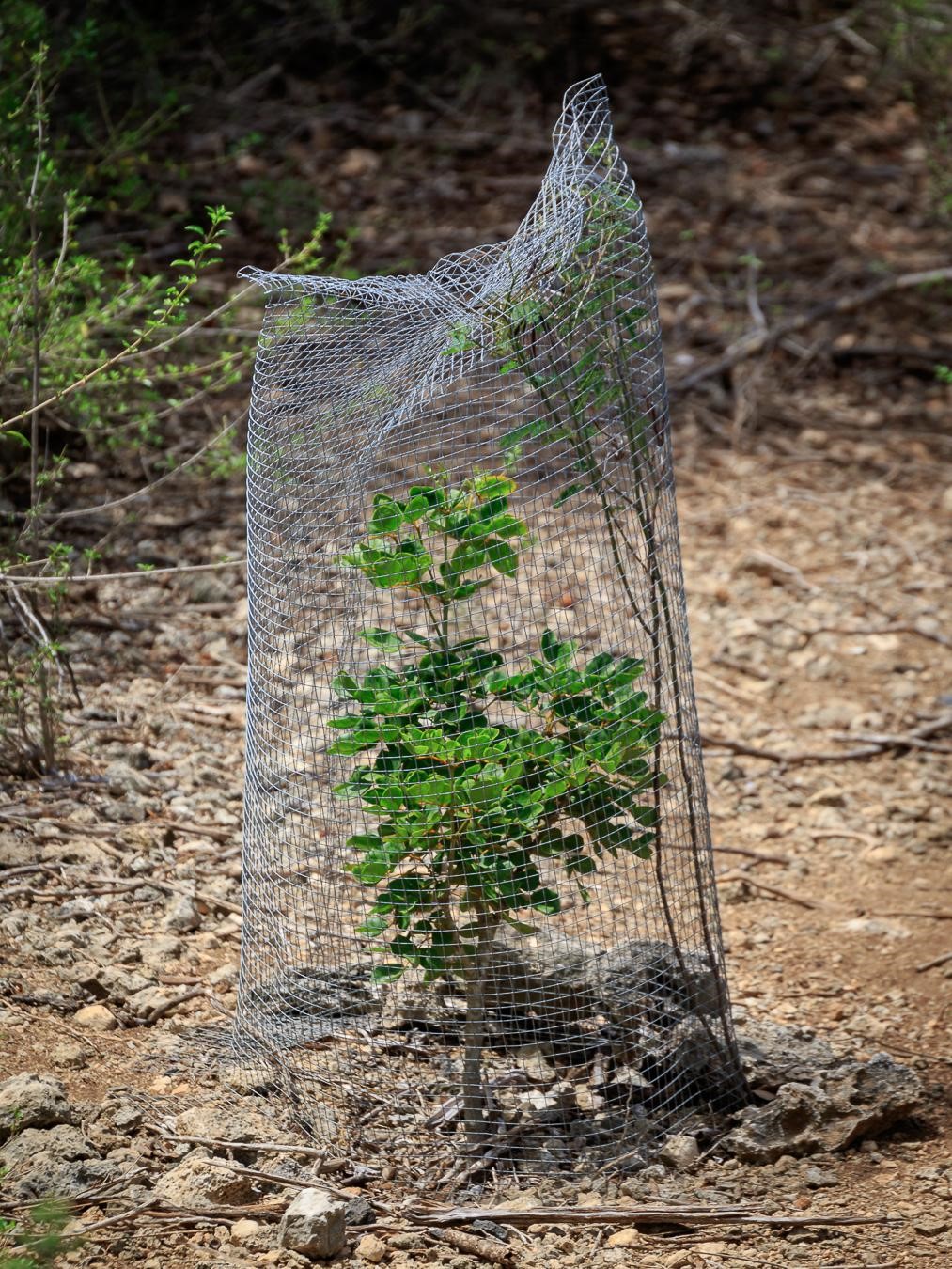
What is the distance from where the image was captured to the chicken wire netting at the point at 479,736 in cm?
242

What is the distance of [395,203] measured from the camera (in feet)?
25.3

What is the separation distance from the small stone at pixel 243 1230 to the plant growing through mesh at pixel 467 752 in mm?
474

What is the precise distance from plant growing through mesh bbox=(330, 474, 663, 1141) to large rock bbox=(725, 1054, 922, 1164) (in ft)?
1.95

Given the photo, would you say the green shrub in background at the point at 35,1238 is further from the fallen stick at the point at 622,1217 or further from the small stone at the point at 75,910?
the small stone at the point at 75,910

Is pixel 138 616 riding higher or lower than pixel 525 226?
lower

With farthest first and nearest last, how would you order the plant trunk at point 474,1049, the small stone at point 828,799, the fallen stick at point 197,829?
the small stone at point 828,799 → the fallen stick at point 197,829 → the plant trunk at point 474,1049

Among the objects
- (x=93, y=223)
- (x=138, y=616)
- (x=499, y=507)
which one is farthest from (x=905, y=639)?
(x=93, y=223)

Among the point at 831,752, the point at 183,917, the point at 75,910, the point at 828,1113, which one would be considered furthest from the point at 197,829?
the point at 831,752

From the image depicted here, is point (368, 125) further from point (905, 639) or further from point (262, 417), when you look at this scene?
point (262, 417)

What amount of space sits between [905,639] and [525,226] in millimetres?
3137

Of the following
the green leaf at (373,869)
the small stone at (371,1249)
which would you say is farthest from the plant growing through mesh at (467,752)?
the small stone at (371,1249)

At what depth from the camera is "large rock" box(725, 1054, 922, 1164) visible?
2605 millimetres

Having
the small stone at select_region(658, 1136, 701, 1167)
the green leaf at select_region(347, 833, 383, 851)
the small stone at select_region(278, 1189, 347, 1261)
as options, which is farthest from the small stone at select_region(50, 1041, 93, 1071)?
the small stone at select_region(658, 1136, 701, 1167)

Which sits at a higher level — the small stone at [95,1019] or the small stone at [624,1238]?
the small stone at [95,1019]
